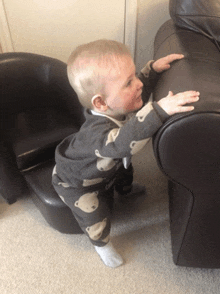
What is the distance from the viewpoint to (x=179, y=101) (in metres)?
0.63

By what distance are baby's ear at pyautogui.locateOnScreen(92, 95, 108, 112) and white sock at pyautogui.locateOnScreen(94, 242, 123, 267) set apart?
57cm

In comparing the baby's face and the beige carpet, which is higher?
the baby's face

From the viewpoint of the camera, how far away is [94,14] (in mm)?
1544

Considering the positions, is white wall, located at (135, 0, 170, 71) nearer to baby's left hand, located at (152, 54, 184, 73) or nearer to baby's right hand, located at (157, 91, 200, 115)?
baby's left hand, located at (152, 54, 184, 73)

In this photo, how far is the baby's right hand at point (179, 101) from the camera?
0.63 meters

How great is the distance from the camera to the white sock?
1.12m

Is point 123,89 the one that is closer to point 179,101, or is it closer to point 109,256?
point 179,101

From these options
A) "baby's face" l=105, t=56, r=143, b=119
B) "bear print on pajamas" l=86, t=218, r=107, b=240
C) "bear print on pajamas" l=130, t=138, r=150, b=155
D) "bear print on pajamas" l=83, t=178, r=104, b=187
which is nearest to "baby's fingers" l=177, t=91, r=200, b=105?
"bear print on pajamas" l=130, t=138, r=150, b=155

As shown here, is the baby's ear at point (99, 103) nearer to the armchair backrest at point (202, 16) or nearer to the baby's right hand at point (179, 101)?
the baby's right hand at point (179, 101)

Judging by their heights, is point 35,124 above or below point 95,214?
above

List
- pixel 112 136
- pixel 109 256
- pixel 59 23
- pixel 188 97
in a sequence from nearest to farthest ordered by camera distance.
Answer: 1. pixel 188 97
2. pixel 112 136
3. pixel 109 256
4. pixel 59 23

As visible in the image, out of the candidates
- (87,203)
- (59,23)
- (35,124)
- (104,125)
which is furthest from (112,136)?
(59,23)

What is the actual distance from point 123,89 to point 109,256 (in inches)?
26.7

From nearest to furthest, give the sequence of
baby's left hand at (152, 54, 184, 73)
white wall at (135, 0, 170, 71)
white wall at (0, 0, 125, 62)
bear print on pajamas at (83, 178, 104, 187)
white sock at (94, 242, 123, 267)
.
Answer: baby's left hand at (152, 54, 184, 73), bear print on pajamas at (83, 178, 104, 187), white sock at (94, 242, 123, 267), white wall at (0, 0, 125, 62), white wall at (135, 0, 170, 71)
